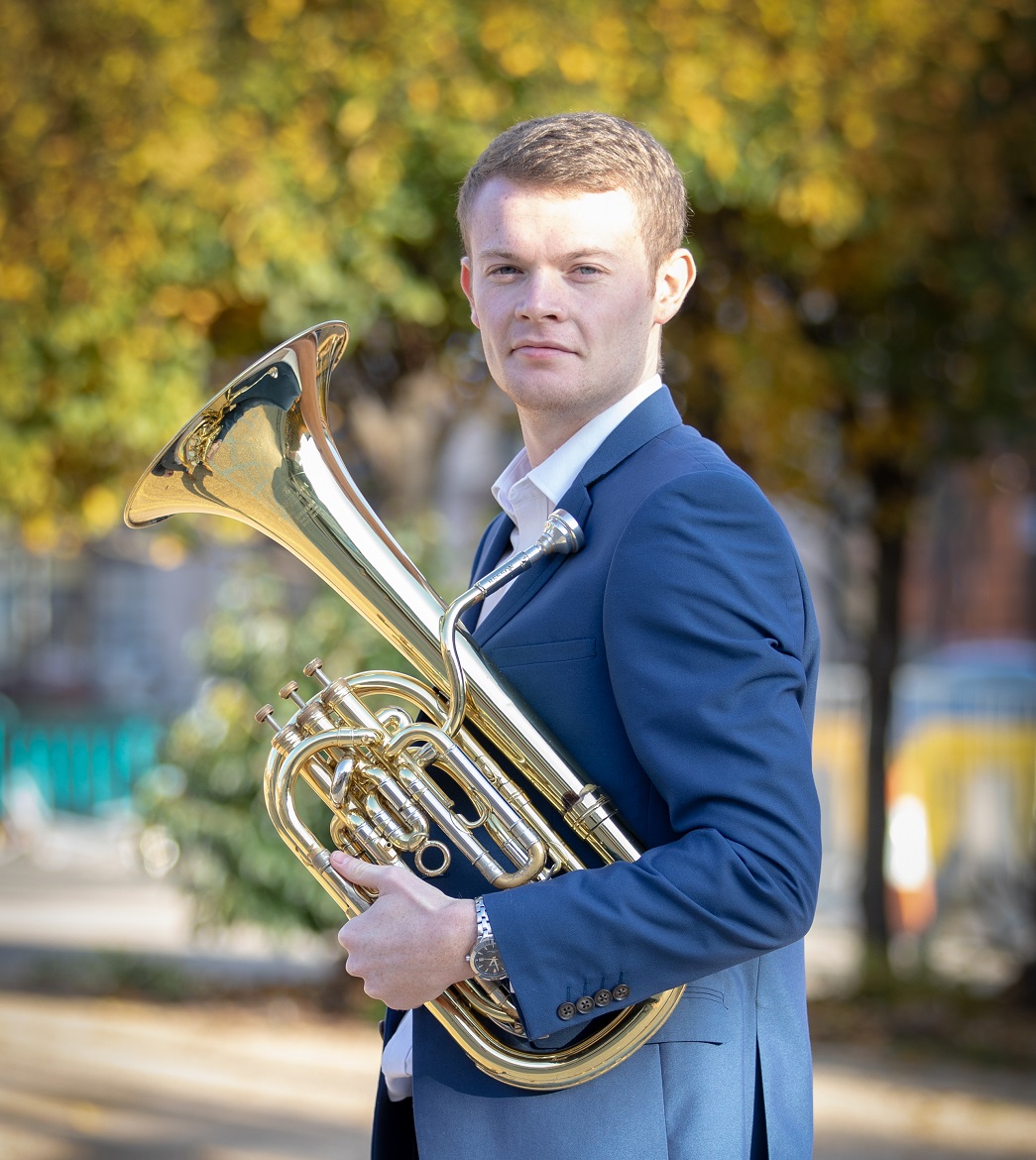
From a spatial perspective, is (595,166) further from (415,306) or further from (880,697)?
(880,697)

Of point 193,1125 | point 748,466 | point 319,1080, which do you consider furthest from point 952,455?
point 193,1125

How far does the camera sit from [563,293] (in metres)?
1.65

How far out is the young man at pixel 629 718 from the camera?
1.46 metres

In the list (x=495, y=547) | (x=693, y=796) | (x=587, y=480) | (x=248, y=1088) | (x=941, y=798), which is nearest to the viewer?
(x=693, y=796)

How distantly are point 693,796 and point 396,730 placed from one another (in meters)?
0.39

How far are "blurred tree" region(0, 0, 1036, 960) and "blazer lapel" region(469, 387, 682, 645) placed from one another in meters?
3.65

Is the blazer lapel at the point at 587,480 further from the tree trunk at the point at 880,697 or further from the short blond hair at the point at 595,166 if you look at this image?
the tree trunk at the point at 880,697

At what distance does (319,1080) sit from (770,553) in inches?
179

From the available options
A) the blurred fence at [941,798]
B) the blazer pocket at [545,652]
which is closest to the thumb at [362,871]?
the blazer pocket at [545,652]

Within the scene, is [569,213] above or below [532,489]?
above

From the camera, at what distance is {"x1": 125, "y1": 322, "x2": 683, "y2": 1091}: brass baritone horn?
1570 mm

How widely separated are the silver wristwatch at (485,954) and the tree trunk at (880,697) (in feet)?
19.1

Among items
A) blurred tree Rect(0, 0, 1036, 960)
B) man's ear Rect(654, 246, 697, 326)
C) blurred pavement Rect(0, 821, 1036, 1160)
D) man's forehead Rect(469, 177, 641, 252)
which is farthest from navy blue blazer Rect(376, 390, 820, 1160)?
blurred tree Rect(0, 0, 1036, 960)

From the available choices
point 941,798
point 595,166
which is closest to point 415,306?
point 595,166
